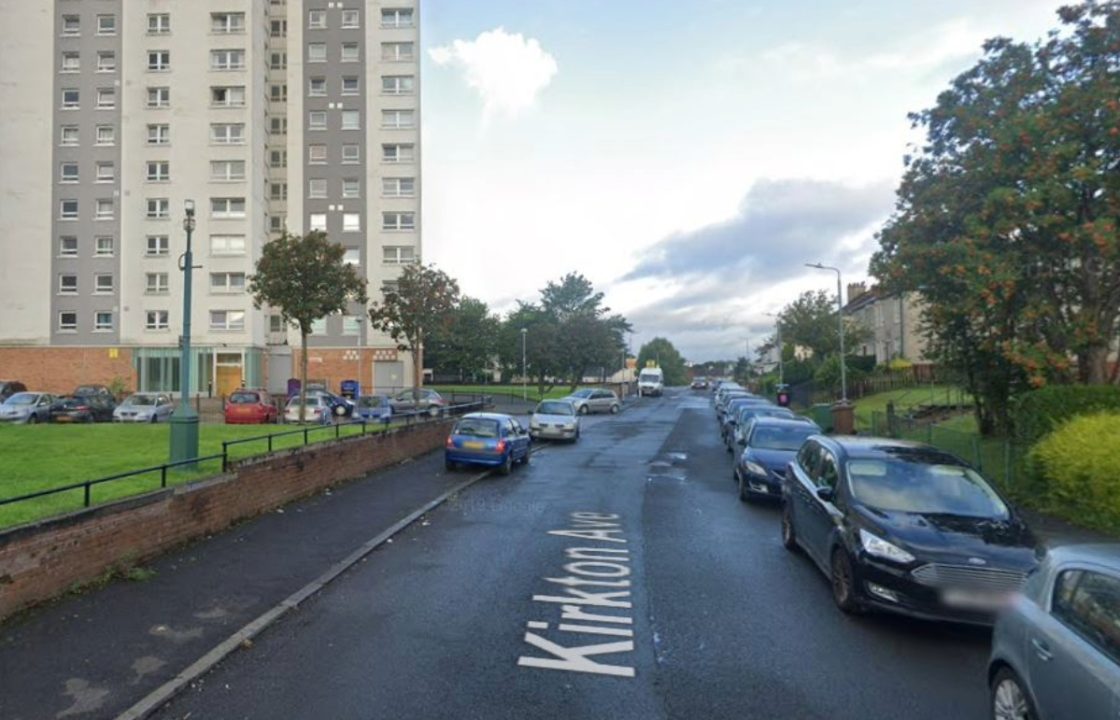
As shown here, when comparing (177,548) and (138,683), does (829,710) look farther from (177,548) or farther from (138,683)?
(177,548)

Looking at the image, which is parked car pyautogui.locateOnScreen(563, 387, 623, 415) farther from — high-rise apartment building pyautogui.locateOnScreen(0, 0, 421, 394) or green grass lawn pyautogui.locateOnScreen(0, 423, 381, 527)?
green grass lawn pyautogui.locateOnScreen(0, 423, 381, 527)

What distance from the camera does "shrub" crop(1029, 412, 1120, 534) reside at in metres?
9.87

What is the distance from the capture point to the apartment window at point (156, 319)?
46844mm

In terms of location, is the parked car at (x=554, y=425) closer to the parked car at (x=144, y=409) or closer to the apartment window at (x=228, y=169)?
the parked car at (x=144, y=409)

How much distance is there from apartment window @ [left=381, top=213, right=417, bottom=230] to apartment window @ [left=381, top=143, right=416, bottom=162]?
12.5 ft

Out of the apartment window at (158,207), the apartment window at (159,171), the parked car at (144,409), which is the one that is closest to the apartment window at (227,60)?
the apartment window at (159,171)

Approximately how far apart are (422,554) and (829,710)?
212 inches

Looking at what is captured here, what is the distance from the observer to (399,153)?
170 feet

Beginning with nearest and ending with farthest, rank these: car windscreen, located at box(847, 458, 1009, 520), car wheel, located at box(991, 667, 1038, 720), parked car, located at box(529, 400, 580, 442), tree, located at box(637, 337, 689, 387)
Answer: car wheel, located at box(991, 667, 1038, 720) → car windscreen, located at box(847, 458, 1009, 520) → parked car, located at box(529, 400, 580, 442) → tree, located at box(637, 337, 689, 387)

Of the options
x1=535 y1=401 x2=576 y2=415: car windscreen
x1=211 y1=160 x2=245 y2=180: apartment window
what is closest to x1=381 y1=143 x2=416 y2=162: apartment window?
x1=211 y1=160 x2=245 y2=180: apartment window

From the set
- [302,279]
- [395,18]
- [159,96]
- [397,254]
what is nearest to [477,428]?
→ [302,279]

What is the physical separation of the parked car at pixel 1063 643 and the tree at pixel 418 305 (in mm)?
24746

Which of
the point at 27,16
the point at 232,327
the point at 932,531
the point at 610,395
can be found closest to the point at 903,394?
the point at 610,395

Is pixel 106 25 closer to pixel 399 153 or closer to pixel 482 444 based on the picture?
pixel 399 153
